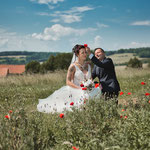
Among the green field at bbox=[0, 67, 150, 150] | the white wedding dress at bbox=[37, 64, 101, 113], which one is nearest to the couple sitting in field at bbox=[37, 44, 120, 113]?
the white wedding dress at bbox=[37, 64, 101, 113]

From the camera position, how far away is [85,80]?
5496 millimetres

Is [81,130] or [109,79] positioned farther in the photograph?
[109,79]

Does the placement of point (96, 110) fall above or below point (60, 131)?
above

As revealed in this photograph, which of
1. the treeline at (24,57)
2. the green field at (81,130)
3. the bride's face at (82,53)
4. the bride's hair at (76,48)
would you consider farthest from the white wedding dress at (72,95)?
the treeline at (24,57)

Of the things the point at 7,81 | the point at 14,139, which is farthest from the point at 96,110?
the point at 7,81

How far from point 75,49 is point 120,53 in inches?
A: 4902

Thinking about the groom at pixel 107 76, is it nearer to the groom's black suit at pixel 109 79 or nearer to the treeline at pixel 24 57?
the groom's black suit at pixel 109 79

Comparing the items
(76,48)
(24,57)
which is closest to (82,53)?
(76,48)

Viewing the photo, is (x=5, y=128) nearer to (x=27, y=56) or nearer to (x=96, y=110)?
(x=96, y=110)

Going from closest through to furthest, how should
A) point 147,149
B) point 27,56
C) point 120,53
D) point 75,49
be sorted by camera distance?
1. point 147,149
2. point 75,49
3. point 120,53
4. point 27,56

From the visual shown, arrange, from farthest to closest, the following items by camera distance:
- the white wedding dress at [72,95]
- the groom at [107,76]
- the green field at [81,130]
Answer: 1. the white wedding dress at [72,95]
2. the groom at [107,76]
3. the green field at [81,130]

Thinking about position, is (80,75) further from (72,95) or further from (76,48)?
(76,48)

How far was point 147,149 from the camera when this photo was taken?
3.04m

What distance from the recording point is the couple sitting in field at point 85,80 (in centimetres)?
563
